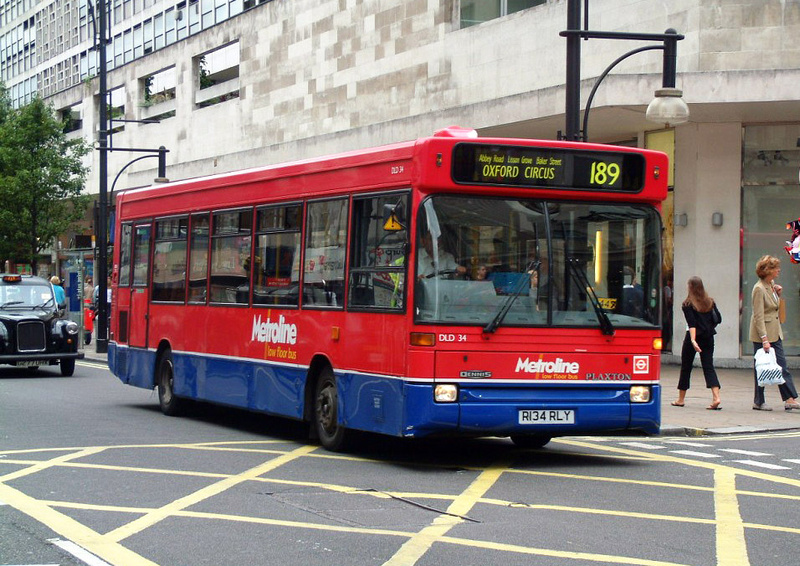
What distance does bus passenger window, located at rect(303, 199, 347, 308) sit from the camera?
38.8ft

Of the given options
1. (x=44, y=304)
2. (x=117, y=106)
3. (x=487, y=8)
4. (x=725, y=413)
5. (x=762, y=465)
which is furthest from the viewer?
(x=117, y=106)

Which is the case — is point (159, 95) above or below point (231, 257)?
above

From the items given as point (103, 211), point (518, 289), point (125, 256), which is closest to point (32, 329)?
point (125, 256)

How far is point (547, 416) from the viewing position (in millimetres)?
10906

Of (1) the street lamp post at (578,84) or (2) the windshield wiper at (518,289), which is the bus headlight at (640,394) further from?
(1) the street lamp post at (578,84)

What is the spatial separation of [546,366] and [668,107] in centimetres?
651

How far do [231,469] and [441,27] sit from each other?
22.2m

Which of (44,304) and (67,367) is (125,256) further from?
(44,304)

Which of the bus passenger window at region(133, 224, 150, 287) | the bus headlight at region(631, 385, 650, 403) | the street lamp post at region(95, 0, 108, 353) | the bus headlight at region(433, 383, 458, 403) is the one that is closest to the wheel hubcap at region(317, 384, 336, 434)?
the bus headlight at region(433, 383, 458, 403)

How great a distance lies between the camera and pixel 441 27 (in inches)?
1236

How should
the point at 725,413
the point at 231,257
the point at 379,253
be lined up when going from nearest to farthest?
1. the point at 379,253
2. the point at 231,257
3. the point at 725,413

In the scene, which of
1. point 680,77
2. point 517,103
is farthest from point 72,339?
point 680,77

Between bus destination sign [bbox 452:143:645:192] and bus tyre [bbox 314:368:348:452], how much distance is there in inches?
98.9

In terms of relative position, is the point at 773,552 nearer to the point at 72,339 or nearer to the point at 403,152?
the point at 403,152
